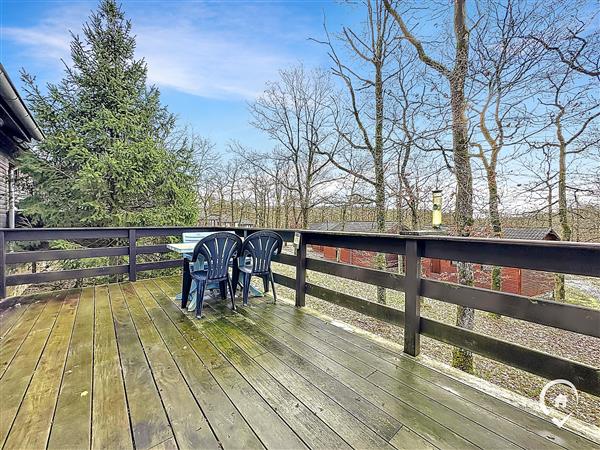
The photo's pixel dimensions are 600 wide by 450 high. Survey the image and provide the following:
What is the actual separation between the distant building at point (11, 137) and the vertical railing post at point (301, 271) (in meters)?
3.53

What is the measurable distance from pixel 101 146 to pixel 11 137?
1527 mm

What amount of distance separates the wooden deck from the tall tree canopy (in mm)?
4680

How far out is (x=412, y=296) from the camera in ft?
6.49

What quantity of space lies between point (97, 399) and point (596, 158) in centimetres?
670

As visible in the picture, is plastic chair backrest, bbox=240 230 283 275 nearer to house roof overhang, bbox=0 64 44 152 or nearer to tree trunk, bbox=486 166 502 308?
house roof overhang, bbox=0 64 44 152

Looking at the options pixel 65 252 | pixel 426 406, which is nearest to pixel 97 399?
pixel 426 406

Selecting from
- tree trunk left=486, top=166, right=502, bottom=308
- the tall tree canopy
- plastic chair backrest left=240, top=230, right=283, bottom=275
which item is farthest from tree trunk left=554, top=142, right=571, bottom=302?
the tall tree canopy

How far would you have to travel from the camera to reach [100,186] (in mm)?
6430

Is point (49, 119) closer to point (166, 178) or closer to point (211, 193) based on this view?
point (166, 178)

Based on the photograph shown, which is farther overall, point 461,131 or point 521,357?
point 461,131

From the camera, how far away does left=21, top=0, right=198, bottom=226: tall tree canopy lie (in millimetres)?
6273

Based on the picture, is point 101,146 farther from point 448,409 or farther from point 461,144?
point 448,409

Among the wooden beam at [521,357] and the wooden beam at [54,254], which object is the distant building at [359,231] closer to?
the wooden beam at [54,254]

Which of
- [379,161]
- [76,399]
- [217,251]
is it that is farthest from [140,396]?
[379,161]
